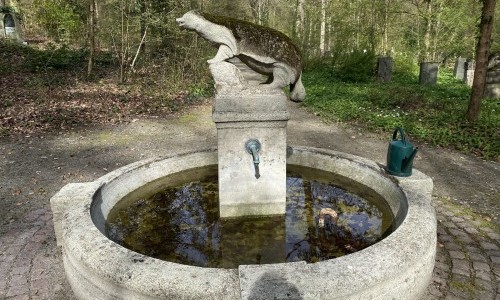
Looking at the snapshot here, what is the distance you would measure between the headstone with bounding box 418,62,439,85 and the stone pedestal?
499 inches

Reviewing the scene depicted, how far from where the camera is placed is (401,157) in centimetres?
401

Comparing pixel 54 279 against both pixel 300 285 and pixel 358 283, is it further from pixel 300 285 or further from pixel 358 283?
pixel 358 283

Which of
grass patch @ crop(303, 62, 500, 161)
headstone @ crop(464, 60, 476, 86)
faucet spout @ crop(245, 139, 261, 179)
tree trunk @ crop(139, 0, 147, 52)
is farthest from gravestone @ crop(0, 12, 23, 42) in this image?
headstone @ crop(464, 60, 476, 86)

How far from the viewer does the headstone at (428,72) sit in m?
14.4

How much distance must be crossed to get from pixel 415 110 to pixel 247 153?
318 inches

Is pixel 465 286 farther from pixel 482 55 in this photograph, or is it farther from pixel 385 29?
pixel 385 29

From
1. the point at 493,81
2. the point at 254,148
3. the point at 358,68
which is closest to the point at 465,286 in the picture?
the point at 254,148

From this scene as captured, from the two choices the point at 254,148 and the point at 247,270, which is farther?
the point at 254,148

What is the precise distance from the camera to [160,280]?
2447 millimetres

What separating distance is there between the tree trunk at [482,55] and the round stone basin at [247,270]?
6.24 m

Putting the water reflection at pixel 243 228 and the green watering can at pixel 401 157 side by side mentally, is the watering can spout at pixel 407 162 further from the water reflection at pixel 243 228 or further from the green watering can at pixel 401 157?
the water reflection at pixel 243 228

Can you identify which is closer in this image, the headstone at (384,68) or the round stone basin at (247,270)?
the round stone basin at (247,270)

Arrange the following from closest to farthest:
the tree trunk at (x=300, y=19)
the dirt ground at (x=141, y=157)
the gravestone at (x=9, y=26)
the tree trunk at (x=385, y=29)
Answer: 1. the dirt ground at (x=141, y=157)
2. the tree trunk at (x=385, y=29)
3. the gravestone at (x=9, y=26)
4. the tree trunk at (x=300, y=19)

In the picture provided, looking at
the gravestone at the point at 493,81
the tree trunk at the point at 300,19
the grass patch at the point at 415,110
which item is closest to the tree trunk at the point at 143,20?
the grass patch at the point at 415,110
